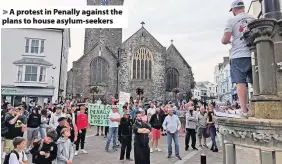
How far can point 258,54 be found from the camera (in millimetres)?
3602

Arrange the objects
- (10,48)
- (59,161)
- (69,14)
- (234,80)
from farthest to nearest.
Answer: (10,48) < (69,14) < (59,161) < (234,80)

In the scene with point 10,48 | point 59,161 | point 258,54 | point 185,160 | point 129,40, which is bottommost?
point 185,160

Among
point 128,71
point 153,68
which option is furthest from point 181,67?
point 128,71

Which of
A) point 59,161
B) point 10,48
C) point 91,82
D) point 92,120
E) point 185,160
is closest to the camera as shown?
point 59,161

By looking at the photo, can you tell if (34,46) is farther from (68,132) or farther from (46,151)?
(46,151)

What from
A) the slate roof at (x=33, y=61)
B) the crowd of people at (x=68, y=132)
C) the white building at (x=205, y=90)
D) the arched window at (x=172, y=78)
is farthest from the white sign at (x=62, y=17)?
the white building at (x=205, y=90)

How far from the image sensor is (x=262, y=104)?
11.7 feet

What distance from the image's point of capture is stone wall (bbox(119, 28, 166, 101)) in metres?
37.5

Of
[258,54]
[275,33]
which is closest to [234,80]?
[258,54]

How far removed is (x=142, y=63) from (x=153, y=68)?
194 cm

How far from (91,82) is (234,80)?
34.3 meters

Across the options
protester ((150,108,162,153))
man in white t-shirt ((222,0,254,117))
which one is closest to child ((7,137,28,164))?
Result: man in white t-shirt ((222,0,254,117))

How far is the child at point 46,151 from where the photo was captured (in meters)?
5.22

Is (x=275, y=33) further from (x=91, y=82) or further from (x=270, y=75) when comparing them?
(x=91, y=82)
